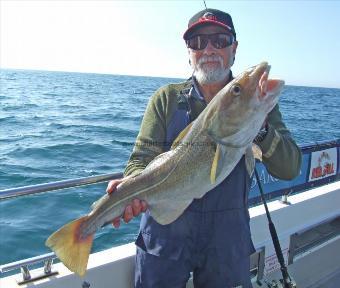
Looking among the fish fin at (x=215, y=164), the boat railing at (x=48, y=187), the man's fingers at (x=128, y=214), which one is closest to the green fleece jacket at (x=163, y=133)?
the man's fingers at (x=128, y=214)

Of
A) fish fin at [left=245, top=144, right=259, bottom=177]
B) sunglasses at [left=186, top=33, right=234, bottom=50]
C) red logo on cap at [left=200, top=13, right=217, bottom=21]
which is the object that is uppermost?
red logo on cap at [left=200, top=13, right=217, bottom=21]

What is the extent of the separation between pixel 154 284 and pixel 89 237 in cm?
59

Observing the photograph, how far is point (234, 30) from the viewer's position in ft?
10.7

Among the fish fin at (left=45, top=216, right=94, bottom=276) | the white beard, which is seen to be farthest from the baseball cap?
the fish fin at (left=45, top=216, right=94, bottom=276)

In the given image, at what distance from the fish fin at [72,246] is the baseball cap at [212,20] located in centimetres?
155

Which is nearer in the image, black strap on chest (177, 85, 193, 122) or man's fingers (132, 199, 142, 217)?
man's fingers (132, 199, 142, 217)

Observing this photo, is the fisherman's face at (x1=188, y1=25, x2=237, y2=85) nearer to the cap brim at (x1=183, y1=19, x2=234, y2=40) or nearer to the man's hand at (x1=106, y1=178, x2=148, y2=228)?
the cap brim at (x1=183, y1=19, x2=234, y2=40)

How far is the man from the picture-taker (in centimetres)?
298

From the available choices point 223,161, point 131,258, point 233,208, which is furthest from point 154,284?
point 223,161

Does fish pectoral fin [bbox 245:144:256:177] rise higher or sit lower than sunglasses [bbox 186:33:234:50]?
lower

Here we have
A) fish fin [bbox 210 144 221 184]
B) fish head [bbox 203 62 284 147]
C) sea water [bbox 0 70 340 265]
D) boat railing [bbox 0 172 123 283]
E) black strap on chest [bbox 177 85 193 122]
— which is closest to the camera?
fish head [bbox 203 62 284 147]

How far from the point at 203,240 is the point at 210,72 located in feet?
3.87

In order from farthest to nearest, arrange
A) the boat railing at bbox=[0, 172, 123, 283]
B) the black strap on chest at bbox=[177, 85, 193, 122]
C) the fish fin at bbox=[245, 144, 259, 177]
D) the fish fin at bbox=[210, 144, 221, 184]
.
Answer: the black strap on chest at bbox=[177, 85, 193, 122]
the boat railing at bbox=[0, 172, 123, 283]
the fish fin at bbox=[245, 144, 259, 177]
the fish fin at bbox=[210, 144, 221, 184]

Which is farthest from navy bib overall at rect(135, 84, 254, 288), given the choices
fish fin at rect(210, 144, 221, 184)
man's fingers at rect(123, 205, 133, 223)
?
fish fin at rect(210, 144, 221, 184)
